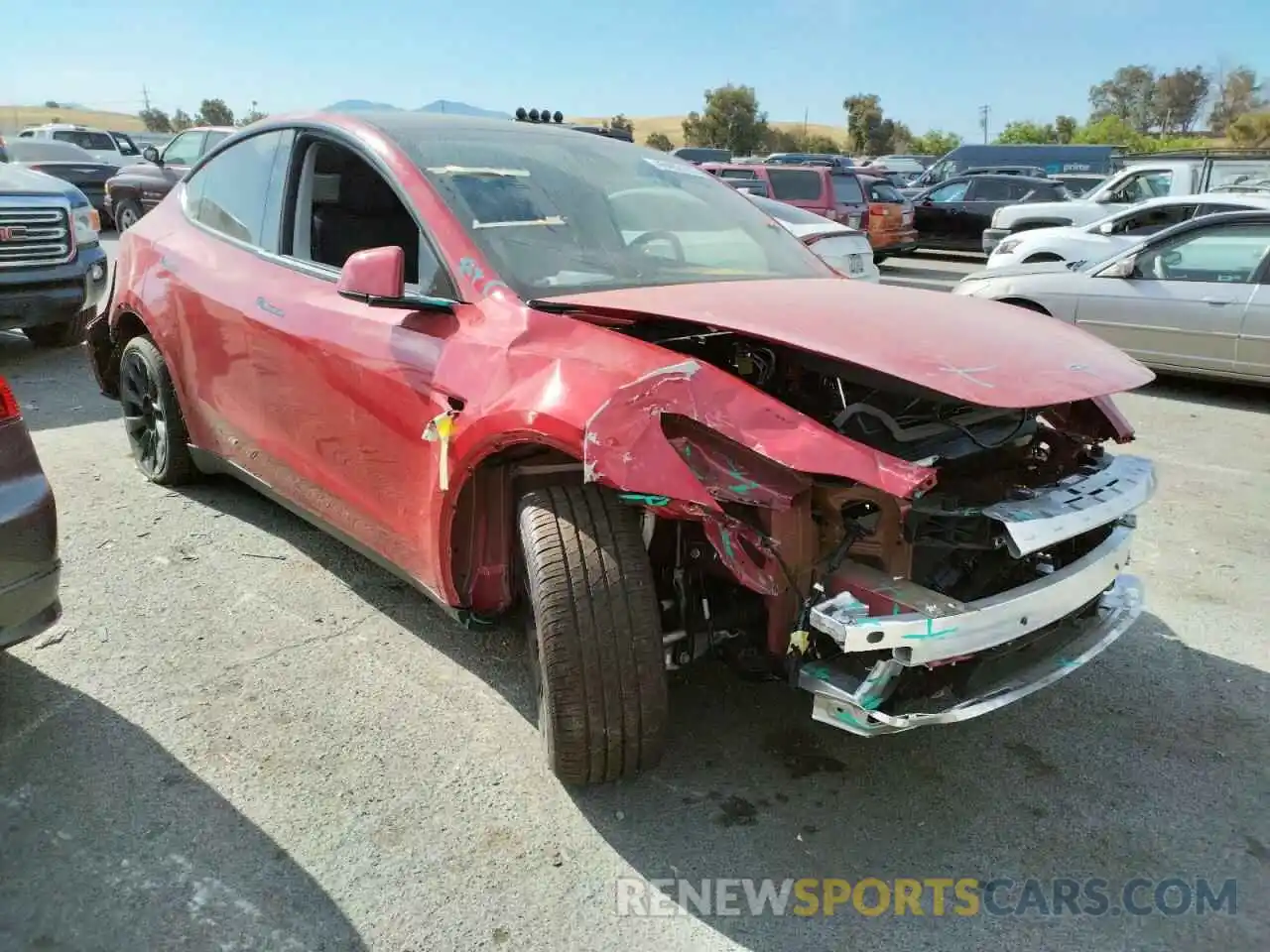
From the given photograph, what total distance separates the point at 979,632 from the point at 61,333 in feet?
27.6

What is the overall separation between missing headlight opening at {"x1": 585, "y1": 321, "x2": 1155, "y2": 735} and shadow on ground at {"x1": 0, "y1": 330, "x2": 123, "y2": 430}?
4.43 meters

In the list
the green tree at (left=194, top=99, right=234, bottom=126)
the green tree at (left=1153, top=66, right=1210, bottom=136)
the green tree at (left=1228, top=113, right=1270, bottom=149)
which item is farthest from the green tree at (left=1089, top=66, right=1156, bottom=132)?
the green tree at (left=194, top=99, right=234, bottom=126)

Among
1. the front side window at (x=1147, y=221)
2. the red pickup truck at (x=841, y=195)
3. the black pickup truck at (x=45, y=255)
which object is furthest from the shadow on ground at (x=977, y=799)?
the red pickup truck at (x=841, y=195)

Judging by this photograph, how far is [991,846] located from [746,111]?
77763 mm

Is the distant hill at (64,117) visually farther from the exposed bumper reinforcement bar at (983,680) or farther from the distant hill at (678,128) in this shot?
the exposed bumper reinforcement bar at (983,680)

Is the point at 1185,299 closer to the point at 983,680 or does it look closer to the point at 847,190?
the point at 983,680

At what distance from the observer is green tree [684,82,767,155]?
72625mm

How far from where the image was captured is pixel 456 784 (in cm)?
272

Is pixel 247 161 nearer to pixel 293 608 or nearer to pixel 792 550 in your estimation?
pixel 293 608

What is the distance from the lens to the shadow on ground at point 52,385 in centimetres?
621

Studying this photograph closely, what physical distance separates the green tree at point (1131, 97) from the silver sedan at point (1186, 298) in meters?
97.9

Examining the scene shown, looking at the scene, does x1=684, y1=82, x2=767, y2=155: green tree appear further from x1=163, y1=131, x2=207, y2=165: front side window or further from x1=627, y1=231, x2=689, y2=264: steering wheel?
x1=627, y1=231, x2=689, y2=264: steering wheel

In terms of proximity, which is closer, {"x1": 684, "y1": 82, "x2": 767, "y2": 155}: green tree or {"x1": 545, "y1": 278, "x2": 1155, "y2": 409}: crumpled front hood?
{"x1": 545, "y1": 278, "x2": 1155, "y2": 409}: crumpled front hood

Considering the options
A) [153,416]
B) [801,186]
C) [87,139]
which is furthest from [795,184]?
[87,139]
